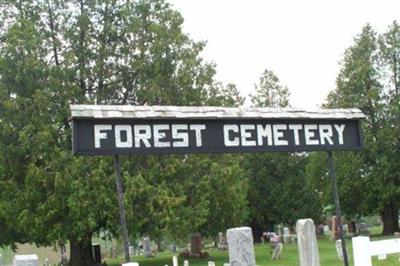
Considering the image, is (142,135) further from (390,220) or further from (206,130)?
(390,220)

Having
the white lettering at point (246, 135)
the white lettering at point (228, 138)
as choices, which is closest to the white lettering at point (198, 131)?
the white lettering at point (228, 138)

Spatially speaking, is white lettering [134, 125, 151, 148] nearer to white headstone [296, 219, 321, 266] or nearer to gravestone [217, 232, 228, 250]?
white headstone [296, 219, 321, 266]

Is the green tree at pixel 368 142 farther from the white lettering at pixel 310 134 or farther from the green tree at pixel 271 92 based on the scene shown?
the white lettering at pixel 310 134

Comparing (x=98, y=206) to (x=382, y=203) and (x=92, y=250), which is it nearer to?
(x=92, y=250)

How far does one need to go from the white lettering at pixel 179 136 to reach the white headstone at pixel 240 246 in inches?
110

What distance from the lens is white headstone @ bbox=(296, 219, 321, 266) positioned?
33.7 feet

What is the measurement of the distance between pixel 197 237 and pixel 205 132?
68.9ft

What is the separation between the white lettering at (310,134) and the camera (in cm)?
1326

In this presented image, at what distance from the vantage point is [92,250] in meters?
28.9

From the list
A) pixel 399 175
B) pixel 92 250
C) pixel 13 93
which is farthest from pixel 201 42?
pixel 399 175

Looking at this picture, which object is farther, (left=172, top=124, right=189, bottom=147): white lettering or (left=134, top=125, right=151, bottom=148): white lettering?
(left=172, top=124, right=189, bottom=147): white lettering

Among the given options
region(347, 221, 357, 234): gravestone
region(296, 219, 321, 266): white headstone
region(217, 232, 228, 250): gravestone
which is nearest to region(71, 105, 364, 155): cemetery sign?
region(296, 219, 321, 266): white headstone

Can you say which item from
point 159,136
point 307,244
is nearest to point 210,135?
point 159,136

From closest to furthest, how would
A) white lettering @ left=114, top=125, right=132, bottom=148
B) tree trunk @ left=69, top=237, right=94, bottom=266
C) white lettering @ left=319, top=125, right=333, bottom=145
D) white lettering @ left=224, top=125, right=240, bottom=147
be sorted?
white lettering @ left=114, top=125, right=132, bottom=148
white lettering @ left=224, top=125, right=240, bottom=147
white lettering @ left=319, top=125, right=333, bottom=145
tree trunk @ left=69, top=237, right=94, bottom=266
